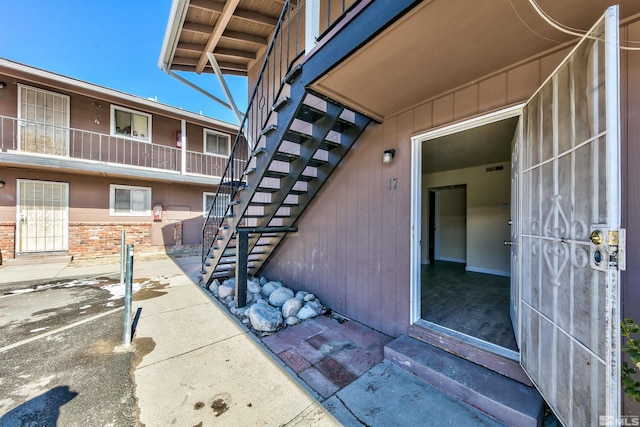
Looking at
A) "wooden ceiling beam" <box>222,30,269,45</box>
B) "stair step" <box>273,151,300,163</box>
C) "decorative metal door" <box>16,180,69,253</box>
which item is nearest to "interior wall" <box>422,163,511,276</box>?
"stair step" <box>273,151,300,163</box>

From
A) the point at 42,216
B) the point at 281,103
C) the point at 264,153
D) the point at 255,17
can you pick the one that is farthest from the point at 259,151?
the point at 42,216

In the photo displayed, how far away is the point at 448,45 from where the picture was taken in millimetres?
1701

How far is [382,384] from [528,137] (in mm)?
2334

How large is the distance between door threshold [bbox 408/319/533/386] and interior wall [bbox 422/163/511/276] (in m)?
3.65

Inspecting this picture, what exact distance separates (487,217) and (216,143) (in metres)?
9.82

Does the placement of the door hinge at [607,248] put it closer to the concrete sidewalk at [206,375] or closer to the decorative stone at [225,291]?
the concrete sidewalk at [206,375]

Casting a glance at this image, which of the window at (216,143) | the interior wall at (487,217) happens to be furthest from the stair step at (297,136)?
the window at (216,143)

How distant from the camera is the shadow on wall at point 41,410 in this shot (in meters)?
1.69

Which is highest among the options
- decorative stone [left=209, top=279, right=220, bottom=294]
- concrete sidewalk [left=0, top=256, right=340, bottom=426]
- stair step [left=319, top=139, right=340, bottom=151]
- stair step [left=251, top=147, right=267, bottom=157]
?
stair step [left=319, top=139, right=340, bottom=151]

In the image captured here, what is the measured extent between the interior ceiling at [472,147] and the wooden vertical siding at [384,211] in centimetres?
80

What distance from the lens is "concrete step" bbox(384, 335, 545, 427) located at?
1.66 meters

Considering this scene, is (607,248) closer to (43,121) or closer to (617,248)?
(617,248)

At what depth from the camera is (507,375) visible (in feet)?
6.45

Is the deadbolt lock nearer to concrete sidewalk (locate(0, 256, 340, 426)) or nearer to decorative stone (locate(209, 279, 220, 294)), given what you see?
concrete sidewalk (locate(0, 256, 340, 426))
